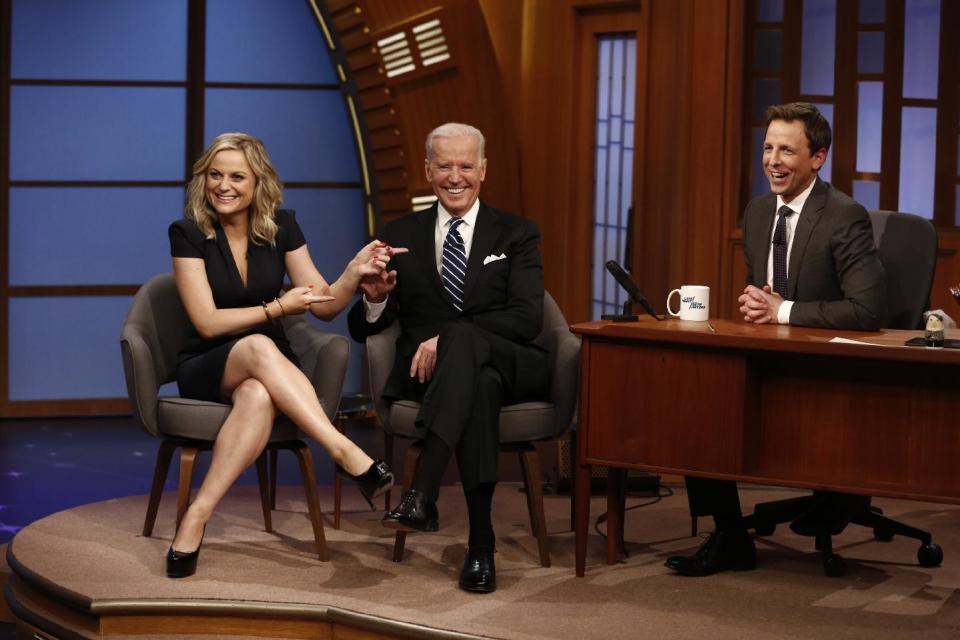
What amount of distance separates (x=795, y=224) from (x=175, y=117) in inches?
168

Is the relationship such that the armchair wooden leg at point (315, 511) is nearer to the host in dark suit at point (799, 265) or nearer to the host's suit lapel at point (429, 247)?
the host's suit lapel at point (429, 247)

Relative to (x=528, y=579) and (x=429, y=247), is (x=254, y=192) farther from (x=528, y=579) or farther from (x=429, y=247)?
(x=528, y=579)

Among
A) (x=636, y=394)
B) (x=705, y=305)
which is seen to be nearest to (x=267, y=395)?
(x=636, y=394)

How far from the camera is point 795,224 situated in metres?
3.71

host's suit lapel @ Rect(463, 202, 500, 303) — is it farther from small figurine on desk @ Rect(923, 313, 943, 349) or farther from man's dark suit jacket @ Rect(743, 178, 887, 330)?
small figurine on desk @ Rect(923, 313, 943, 349)

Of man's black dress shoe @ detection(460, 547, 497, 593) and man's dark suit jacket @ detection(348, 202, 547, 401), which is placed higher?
man's dark suit jacket @ detection(348, 202, 547, 401)

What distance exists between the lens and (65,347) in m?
6.91

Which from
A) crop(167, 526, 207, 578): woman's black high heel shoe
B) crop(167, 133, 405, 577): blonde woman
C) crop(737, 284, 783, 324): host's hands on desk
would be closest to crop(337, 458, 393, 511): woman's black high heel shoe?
crop(167, 133, 405, 577): blonde woman

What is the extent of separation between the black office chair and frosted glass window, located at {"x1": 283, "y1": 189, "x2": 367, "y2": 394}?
371cm

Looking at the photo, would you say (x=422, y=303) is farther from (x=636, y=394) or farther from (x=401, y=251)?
(x=636, y=394)

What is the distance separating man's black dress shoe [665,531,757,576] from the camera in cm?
364

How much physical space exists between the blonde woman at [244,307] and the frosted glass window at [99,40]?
3.19 meters

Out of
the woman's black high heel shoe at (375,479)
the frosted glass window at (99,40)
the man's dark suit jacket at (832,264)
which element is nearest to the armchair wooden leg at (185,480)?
the woman's black high heel shoe at (375,479)

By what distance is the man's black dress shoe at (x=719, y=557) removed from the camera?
3.64 meters
